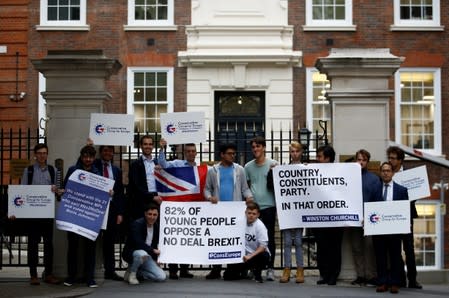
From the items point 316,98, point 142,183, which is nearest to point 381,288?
point 142,183

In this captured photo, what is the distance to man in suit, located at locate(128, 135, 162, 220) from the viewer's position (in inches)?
451

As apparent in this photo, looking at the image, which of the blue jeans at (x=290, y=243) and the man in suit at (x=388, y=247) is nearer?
the man in suit at (x=388, y=247)

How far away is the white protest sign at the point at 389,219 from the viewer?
1086 centimetres

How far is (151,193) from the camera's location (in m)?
11.5

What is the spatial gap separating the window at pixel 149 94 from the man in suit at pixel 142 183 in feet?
41.9

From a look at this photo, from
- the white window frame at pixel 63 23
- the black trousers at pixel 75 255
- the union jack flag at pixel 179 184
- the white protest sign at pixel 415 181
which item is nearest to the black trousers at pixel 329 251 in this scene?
the white protest sign at pixel 415 181

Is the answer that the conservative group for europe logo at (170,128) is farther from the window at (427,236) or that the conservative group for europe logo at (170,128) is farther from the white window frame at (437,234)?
the window at (427,236)

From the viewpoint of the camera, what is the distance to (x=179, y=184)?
457 inches

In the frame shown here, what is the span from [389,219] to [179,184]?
292cm

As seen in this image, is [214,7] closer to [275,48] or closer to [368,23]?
A: [275,48]

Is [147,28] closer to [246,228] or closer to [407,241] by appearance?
[246,228]

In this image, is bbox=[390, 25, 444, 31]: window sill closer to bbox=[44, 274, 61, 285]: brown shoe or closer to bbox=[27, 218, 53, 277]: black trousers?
bbox=[27, 218, 53, 277]: black trousers

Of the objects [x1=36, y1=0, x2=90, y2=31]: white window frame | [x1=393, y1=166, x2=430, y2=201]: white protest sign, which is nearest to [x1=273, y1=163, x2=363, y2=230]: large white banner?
[x1=393, y1=166, x2=430, y2=201]: white protest sign

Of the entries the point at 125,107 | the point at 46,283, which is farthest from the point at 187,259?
the point at 125,107
